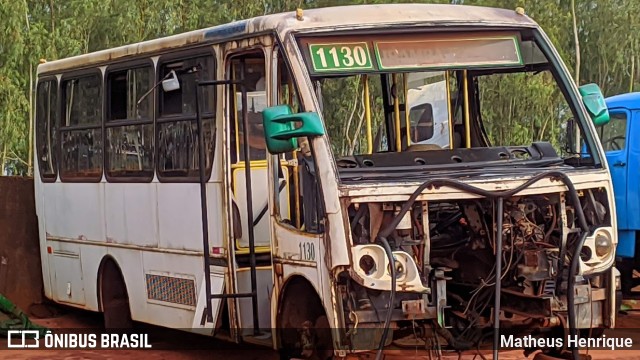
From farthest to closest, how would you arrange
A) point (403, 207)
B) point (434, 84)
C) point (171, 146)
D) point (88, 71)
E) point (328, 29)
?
point (88, 71)
point (171, 146)
point (434, 84)
point (328, 29)
point (403, 207)

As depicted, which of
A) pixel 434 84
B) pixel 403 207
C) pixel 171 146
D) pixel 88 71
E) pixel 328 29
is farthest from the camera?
pixel 88 71

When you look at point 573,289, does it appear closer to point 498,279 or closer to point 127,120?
point 498,279

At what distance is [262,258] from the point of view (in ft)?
31.8

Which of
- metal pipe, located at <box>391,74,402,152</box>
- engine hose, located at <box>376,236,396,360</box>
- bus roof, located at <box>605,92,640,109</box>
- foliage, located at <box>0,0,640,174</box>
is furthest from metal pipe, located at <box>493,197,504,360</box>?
foliage, located at <box>0,0,640,174</box>

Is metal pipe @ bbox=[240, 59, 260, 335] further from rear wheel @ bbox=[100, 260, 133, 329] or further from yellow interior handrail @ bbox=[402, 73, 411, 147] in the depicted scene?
rear wheel @ bbox=[100, 260, 133, 329]

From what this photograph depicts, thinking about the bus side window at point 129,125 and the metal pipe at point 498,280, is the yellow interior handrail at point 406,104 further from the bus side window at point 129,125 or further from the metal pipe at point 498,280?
the bus side window at point 129,125

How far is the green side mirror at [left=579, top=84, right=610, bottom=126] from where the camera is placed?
878cm

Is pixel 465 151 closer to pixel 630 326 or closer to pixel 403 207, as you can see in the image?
pixel 403 207

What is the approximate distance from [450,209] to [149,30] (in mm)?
25219

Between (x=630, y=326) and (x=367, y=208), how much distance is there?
242 inches

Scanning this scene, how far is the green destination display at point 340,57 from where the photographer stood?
27.1ft

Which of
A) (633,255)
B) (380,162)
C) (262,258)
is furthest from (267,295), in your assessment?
(633,255)

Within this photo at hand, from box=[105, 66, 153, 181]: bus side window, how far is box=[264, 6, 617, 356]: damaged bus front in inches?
95.6

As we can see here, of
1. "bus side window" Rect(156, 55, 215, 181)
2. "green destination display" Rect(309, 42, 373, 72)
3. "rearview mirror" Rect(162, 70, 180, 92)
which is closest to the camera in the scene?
"green destination display" Rect(309, 42, 373, 72)
